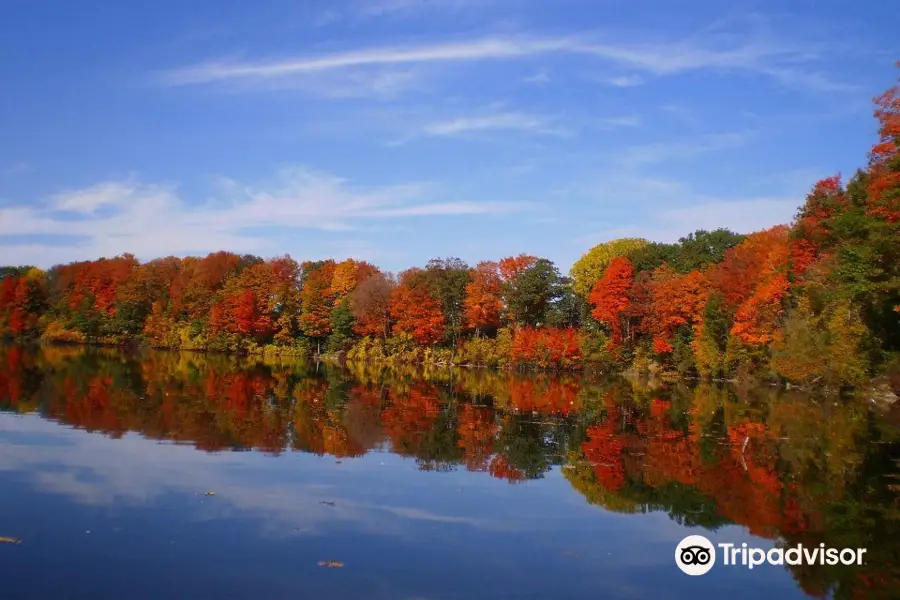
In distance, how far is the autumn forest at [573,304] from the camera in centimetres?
3753

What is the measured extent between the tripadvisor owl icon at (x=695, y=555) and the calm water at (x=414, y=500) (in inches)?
7.8

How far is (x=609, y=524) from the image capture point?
1237 cm

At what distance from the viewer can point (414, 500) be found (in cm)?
1334

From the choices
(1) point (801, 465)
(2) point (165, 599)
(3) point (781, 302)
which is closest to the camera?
(2) point (165, 599)

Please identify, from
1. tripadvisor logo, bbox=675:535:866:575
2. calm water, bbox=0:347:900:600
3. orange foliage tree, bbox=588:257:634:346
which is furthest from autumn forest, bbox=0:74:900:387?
tripadvisor logo, bbox=675:535:866:575

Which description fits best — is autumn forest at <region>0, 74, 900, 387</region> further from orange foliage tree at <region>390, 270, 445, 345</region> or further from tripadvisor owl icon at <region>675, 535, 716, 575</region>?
tripadvisor owl icon at <region>675, 535, 716, 575</region>

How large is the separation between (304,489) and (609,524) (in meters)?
5.67

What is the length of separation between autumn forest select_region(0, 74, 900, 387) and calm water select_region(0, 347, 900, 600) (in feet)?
39.3

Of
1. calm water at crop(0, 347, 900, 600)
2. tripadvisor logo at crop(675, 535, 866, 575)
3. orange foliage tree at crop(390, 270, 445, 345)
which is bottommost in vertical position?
tripadvisor logo at crop(675, 535, 866, 575)

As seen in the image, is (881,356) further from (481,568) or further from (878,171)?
(481,568)

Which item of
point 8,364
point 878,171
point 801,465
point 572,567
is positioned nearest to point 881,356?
Result: point 878,171

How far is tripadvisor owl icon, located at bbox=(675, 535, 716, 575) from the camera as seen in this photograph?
10.2m

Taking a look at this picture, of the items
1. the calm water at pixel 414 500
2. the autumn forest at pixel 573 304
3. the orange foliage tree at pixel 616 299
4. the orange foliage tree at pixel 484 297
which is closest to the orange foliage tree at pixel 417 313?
the autumn forest at pixel 573 304

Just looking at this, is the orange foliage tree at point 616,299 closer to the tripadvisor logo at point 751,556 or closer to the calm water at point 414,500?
the calm water at point 414,500
